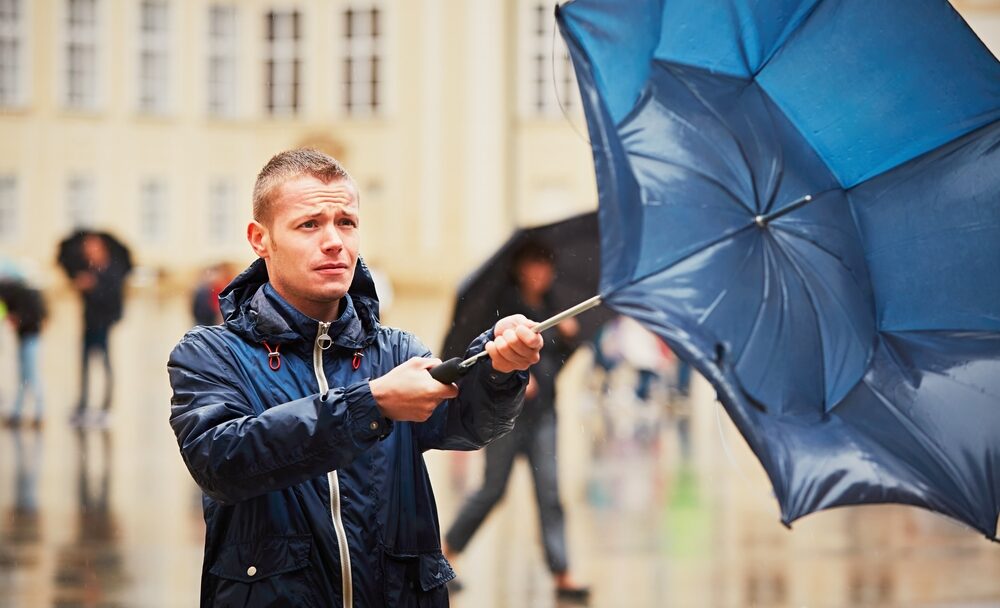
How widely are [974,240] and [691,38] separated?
2.50 feet

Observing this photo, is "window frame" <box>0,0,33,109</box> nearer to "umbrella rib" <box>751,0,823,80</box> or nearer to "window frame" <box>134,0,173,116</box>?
"window frame" <box>134,0,173,116</box>

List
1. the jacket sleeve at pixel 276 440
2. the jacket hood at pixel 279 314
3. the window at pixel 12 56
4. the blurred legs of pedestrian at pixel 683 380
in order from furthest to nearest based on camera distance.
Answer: the window at pixel 12 56, the blurred legs of pedestrian at pixel 683 380, the jacket hood at pixel 279 314, the jacket sleeve at pixel 276 440

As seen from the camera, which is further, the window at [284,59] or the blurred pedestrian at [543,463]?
the window at [284,59]

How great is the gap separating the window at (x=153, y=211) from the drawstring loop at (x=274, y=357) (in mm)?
36585

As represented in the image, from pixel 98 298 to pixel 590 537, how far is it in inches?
269

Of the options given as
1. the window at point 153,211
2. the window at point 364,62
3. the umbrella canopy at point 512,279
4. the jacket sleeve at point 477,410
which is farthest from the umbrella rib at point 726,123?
the window at point 153,211

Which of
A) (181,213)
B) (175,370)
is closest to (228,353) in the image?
(175,370)

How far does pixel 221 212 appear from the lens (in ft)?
128

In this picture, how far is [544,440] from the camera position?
25.3 feet

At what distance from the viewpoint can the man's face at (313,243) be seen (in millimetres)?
2887

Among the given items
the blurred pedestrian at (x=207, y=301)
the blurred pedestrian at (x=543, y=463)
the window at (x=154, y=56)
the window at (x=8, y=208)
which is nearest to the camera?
the blurred pedestrian at (x=543, y=463)

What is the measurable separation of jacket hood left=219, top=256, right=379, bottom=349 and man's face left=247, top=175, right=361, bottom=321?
0.13 feet

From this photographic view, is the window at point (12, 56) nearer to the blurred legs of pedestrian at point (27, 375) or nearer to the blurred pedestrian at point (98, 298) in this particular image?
the blurred legs of pedestrian at point (27, 375)

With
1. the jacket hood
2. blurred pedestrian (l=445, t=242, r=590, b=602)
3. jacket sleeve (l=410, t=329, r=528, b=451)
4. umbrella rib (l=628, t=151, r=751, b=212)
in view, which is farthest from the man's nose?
blurred pedestrian (l=445, t=242, r=590, b=602)
